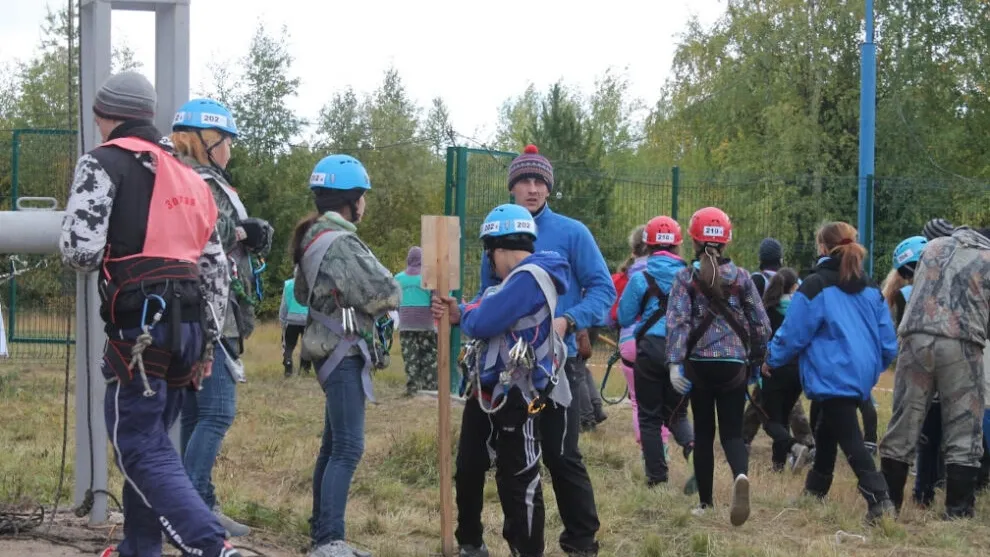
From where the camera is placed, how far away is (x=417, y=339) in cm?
1376

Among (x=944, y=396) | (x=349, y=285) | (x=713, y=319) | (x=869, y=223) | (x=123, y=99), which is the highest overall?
(x=123, y=99)

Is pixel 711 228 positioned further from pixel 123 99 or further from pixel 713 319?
pixel 123 99

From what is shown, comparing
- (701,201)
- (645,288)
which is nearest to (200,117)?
(645,288)

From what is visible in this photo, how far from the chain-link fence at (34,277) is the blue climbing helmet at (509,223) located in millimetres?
9613

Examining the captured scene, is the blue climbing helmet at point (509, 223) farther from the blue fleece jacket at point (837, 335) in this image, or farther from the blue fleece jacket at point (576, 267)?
the blue fleece jacket at point (837, 335)

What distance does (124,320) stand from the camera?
461 centimetres

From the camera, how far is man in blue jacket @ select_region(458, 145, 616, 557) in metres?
5.96

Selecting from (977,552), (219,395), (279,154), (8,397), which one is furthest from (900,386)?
(279,154)

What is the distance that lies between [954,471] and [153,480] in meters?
5.18

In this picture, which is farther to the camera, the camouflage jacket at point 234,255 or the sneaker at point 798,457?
the sneaker at point 798,457

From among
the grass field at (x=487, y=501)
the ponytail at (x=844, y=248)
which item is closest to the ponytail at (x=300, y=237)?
the grass field at (x=487, y=501)

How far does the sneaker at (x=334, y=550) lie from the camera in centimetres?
559

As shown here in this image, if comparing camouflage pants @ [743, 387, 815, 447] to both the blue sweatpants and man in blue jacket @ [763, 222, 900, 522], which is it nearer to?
man in blue jacket @ [763, 222, 900, 522]

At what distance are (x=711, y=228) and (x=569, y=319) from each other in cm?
154
